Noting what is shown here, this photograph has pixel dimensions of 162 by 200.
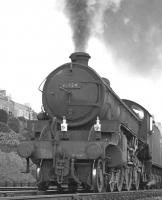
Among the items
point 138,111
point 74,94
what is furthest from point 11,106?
point 74,94

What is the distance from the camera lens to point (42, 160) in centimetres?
1186

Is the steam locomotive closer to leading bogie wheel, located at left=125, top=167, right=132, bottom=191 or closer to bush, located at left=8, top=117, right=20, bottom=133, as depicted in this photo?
leading bogie wheel, located at left=125, top=167, right=132, bottom=191

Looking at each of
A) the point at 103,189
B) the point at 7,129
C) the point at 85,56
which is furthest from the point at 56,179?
the point at 7,129

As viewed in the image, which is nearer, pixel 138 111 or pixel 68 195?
pixel 68 195

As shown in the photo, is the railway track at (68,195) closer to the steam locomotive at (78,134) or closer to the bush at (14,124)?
the steam locomotive at (78,134)

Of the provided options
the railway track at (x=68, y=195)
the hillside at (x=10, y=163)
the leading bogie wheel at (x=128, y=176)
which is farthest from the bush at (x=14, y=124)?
the leading bogie wheel at (x=128, y=176)

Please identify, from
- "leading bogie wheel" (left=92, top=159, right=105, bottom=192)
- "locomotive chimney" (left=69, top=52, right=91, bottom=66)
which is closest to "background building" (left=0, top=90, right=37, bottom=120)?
"locomotive chimney" (left=69, top=52, right=91, bottom=66)

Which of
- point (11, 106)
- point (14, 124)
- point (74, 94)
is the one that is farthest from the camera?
point (11, 106)

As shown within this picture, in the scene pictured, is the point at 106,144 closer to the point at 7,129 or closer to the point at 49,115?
the point at 49,115

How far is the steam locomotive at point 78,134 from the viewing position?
11.3 m

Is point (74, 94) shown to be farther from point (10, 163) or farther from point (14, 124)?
point (14, 124)

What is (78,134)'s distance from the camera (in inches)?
472

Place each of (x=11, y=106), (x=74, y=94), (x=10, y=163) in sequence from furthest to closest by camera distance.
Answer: (x=11, y=106), (x=10, y=163), (x=74, y=94)

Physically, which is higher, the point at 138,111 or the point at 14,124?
the point at 14,124
